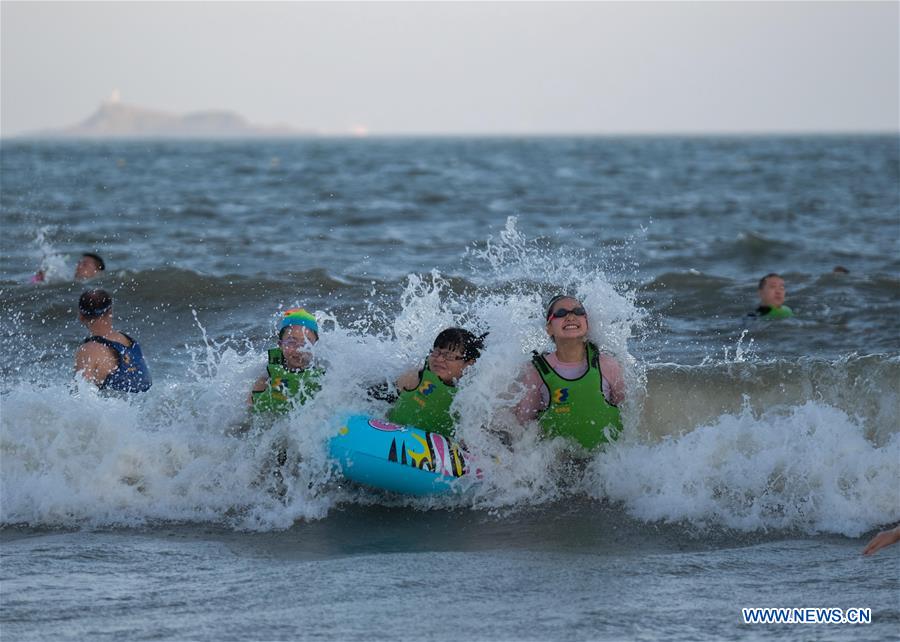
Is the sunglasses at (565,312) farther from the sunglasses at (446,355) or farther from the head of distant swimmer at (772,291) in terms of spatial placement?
the head of distant swimmer at (772,291)

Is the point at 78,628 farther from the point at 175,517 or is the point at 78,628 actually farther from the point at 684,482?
the point at 684,482

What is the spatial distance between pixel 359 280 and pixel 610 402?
A: 679 centimetres

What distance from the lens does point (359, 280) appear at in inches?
533

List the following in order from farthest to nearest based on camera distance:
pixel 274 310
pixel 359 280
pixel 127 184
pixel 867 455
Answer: pixel 127 184 < pixel 359 280 < pixel 274 310 < pixel 867 455

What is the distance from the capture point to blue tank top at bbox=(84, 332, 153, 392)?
7.86 meters

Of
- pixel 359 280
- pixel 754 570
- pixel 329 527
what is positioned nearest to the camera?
pixel 754 570

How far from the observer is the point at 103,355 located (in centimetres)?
787

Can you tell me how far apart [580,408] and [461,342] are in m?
0.87

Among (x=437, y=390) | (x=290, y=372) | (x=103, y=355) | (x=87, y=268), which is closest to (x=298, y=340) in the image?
(x=290, y=372)

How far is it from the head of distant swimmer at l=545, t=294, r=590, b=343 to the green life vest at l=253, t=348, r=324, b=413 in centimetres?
155

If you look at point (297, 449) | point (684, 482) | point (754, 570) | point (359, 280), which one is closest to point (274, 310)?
point (359, 280)

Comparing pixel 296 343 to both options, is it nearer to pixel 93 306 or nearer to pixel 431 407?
pixel 431 407

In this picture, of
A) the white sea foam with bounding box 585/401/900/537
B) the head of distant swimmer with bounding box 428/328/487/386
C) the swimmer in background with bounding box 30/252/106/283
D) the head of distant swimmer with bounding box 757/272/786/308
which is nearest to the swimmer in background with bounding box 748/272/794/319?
the head of distant swimmer with bounding box 757/272/786/308

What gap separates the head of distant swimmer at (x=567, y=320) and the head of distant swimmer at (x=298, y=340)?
5.15 ft
